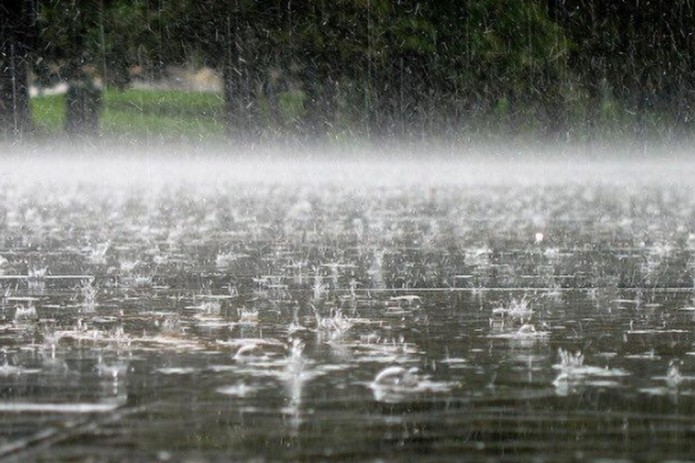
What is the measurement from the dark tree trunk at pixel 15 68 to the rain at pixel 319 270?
0.07 m

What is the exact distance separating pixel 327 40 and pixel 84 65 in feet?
19.4

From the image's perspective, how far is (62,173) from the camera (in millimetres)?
34719

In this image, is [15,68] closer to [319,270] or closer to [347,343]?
[319,270]

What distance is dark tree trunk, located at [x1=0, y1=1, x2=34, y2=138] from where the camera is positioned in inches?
1626

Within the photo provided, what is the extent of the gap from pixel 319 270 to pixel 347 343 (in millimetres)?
3653

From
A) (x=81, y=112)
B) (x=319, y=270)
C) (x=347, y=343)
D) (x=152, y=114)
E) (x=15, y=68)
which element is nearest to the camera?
(x=347, y=343)

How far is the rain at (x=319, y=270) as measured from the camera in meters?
4.66

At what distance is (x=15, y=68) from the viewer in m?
41.8

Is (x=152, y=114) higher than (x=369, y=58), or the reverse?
(x=369, y=58)

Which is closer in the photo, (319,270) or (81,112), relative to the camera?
(319,270)

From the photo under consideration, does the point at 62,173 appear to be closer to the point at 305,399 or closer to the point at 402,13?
the point at 402,13

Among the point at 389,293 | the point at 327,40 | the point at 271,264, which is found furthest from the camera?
the point at 327,40

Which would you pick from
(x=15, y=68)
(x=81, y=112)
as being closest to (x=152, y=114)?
(x=81, y=112)

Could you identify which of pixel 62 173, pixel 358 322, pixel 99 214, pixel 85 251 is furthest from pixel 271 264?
pixel 62 173
